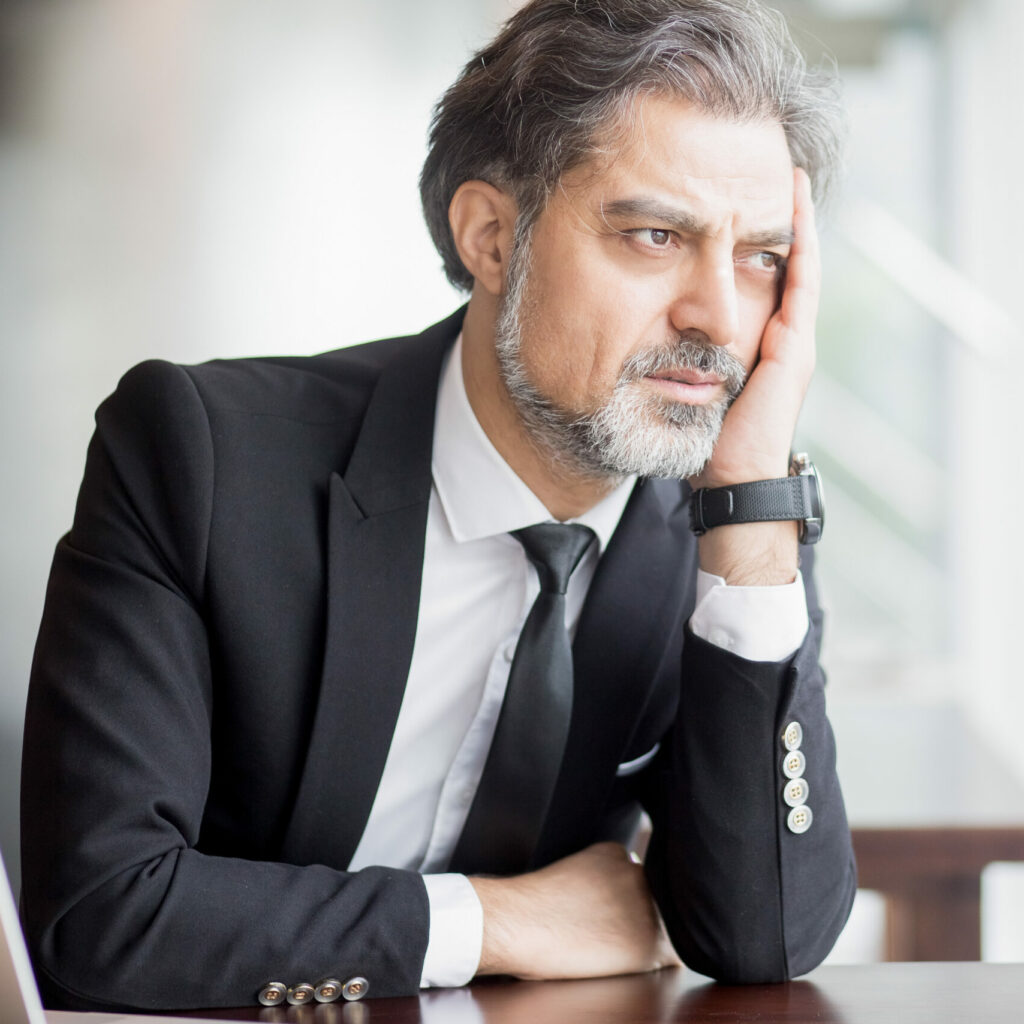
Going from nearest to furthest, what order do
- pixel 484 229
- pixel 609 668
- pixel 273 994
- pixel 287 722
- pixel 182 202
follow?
pixel 273 994
pixel 287 722
pixel 609 668
pixel 484 229
pixel 182 202

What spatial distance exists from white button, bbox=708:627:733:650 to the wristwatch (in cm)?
13

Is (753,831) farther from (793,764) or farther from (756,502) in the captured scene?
(756,502)

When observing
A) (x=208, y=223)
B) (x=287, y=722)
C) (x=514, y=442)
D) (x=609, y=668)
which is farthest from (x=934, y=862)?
(x=208, y=223)

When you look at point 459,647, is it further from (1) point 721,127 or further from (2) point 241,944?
(1) point 721,127

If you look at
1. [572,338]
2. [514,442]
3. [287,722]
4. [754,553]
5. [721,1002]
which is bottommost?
[721,1002]

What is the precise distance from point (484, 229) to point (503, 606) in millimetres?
484

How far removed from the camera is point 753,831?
131 centimetres

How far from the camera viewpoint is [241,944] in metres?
1.12

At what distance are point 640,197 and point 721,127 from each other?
0.13 meters

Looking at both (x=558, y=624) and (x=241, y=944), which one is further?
(x=558, y=624)

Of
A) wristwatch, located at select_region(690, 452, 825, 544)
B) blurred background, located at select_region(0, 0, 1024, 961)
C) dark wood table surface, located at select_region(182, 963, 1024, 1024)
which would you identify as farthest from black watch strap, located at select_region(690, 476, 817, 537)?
blurred background, located at select_region(0, 0, 1024, 961)

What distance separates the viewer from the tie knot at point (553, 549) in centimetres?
146

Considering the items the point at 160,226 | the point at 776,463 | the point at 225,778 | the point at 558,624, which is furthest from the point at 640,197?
the point at 160,226

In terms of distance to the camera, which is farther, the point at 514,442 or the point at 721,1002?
the point at 514,442
